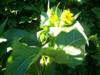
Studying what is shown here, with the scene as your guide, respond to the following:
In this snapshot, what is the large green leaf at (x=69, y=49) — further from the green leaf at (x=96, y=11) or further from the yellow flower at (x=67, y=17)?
the green leaf at (x=96, y=11)

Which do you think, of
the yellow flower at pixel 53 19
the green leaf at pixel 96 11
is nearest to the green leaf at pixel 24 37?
the yellow flower at pixel 53 19

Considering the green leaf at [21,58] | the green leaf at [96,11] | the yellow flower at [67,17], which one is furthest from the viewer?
the green leaf at [96,11]

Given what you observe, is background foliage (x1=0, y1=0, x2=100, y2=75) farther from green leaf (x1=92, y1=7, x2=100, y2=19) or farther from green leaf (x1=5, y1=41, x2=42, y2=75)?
green leaf (x1=5, y1=41, x2=42, y2=75)

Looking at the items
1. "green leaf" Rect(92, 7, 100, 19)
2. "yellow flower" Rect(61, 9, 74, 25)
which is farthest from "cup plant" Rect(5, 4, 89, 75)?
"green leaf" Rect(92, 7, 100, 19)

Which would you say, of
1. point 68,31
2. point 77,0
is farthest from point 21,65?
point 77,0

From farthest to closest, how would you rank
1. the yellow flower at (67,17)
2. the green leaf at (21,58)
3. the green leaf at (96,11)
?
the green leaf at (96,11), the yellow flower at (67,17), the green leaf at (21,58)

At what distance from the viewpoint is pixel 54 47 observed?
88.6 inches

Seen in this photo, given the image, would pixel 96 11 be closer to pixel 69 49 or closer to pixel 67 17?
pixel 67 17

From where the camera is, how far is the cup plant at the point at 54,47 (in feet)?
6.92

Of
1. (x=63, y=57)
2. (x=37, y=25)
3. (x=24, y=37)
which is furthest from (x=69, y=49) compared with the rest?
(x=37, y=25)

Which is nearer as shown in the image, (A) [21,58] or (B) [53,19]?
(A) [21,58]

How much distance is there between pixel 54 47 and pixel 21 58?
271 mm

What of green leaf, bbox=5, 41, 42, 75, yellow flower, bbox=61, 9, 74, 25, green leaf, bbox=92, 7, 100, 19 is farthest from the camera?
green leaf, bbox=92, 7, 100, 19

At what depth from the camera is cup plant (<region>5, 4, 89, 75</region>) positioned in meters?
2.11
